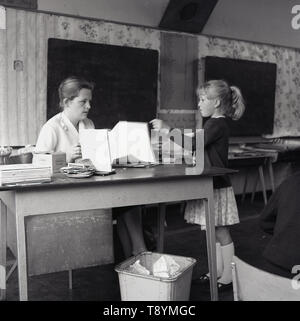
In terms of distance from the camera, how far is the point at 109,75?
4879 millimetres

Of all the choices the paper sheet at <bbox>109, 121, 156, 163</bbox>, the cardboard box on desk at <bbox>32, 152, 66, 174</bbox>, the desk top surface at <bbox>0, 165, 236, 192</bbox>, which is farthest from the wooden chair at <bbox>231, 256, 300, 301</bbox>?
the paper sheet at <bbox>109, 121, 156, 163</bbox>

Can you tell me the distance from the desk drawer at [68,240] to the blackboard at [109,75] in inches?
87.5

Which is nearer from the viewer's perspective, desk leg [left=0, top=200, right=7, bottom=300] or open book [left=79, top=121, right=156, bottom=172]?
desk leg [left=0, top=200, right=7, bottom=300]

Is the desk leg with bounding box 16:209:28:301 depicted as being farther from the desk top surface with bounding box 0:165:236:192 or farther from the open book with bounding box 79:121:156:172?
the open book with bounding box 79:121:156:172

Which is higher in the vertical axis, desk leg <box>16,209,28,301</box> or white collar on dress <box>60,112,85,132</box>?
white collar on dress <box>60,112,85,132</box>

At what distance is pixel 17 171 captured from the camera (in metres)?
2.10

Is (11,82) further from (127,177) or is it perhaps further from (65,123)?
(127,177)

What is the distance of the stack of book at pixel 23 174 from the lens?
2057 mm

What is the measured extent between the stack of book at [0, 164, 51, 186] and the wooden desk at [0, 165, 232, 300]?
0.18ft

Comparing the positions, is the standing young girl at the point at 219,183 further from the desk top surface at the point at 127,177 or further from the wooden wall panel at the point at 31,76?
the wooden wall panel at the point at 31,76

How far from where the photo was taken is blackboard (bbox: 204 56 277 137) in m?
5.86

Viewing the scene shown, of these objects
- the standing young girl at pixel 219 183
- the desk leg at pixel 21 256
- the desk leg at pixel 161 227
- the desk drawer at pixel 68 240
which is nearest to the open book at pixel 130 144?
the standing young girl at pixel 219 183
